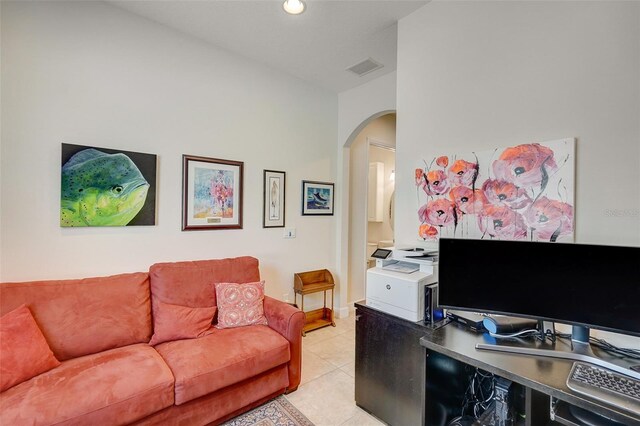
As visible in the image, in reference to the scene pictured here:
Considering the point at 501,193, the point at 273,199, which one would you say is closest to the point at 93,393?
the point at 273,199

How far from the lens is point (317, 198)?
3.71m

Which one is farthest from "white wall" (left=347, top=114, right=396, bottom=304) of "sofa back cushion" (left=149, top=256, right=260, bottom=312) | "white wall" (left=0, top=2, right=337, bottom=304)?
"sofa back cushion" (left=149, top=256, right=260, bottom=312)

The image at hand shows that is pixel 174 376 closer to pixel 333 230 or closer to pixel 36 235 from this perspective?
pixel 36 235

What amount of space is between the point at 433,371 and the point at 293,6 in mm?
2652

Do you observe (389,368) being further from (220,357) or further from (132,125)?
(132,125)

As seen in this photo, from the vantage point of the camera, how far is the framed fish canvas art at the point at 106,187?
215cm

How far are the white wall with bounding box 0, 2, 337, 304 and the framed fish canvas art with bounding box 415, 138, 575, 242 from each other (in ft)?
5.69

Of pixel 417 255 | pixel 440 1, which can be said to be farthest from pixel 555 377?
pixel 440 1

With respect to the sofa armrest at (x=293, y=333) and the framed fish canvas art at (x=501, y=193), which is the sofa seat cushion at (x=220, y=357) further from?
the framed fish canvas art at (x=501, y=193)

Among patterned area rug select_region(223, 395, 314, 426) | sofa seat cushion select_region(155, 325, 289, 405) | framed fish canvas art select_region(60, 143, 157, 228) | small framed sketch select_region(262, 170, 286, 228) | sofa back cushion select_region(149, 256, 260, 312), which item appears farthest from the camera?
small framed sketch select_region(262, 170, 286, 228)

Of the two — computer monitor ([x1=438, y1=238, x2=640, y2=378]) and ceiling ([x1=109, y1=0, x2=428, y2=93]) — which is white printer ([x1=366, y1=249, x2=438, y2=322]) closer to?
computer monitor ([x1=438, y1=238, x2=640, y2=378])

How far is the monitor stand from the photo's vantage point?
4.03 feet

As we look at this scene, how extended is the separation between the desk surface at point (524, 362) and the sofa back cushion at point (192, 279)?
167cm

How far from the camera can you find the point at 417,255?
2021 millimetres
